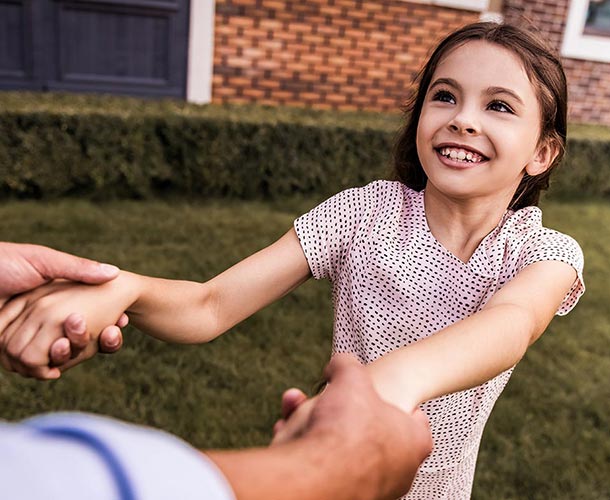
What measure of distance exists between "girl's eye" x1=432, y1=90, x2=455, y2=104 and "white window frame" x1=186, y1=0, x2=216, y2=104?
21.8 ft

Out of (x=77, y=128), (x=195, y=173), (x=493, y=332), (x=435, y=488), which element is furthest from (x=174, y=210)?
(x=493, y=332)

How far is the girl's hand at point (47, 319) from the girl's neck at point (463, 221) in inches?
32.5

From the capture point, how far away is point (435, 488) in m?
1.93

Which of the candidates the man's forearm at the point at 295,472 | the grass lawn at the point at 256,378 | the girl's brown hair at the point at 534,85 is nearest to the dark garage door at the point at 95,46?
the grass lawn at the point at 256,378

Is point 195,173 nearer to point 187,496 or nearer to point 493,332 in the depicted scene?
point 493,332

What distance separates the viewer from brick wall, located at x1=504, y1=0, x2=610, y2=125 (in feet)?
29.2

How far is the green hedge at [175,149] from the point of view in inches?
246

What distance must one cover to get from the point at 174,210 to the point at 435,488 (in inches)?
195

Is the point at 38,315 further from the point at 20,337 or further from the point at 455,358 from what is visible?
the point at 455,358

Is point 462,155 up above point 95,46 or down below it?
above

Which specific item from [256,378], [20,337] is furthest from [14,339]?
[256,378]

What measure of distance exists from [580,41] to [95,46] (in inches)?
250

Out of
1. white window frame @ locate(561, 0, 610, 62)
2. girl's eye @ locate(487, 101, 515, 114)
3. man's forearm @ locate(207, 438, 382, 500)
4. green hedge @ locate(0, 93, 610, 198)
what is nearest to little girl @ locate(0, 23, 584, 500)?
girl's eye @ locate(487, 101, 515, 114)

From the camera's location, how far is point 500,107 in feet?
5.34
